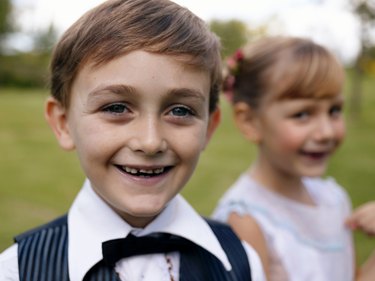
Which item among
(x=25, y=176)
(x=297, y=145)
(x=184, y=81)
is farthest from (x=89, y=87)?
(x=25, y=176)

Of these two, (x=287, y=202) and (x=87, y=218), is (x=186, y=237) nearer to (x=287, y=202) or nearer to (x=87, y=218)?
(x=87, y=218)

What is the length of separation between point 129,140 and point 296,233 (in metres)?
1.23

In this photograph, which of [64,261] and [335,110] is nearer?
[64,261]

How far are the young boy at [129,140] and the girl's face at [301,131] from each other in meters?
0.79

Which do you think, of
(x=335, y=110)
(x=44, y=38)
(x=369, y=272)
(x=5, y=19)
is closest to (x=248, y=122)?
(x=335, y=110)

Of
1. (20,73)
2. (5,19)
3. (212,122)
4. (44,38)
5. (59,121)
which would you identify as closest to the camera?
(59,121)

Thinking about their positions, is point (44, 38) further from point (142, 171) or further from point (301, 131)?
point (142, 171)

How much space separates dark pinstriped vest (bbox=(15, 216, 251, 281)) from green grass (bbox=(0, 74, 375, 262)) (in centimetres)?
272

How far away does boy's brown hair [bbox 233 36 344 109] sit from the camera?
2379 mm

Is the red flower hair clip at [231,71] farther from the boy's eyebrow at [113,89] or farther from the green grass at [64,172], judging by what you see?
the green grass at [64,172]

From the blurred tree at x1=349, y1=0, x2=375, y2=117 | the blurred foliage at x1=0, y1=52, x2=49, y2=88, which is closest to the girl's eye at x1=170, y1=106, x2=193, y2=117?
the blurred tree at x1=349, y1=0, x2=375, y2=117

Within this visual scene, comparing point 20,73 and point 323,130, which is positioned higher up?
point 20,73

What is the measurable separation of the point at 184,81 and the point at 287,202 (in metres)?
1.19

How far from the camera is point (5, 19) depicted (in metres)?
28.5
